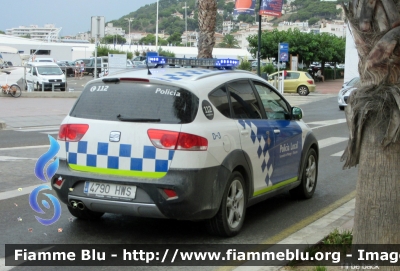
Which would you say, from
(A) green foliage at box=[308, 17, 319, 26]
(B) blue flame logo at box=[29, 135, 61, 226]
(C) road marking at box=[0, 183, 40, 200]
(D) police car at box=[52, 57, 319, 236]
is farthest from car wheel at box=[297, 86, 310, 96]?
(A) green foliage at box=[308, 17, 319, 26]

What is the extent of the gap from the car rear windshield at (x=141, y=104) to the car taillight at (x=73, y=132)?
133 mm

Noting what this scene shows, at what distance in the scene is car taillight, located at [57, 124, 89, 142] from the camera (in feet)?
19.9

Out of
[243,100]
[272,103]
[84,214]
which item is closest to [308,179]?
[272,103]

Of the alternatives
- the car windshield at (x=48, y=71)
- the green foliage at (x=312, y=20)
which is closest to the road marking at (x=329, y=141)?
the car windshield at (x=48, y=71)

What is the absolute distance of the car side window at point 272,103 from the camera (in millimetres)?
7461

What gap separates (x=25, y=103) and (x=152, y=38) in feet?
390

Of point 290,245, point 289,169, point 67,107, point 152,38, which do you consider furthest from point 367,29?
point 152,38

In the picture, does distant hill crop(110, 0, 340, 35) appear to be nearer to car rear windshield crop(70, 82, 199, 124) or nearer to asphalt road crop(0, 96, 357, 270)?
asphalt road crop(0, 96, 357, 270)

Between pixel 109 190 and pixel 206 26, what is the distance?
14850 mm

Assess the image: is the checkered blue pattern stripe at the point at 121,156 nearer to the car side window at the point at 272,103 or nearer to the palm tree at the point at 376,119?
the palm tree at the point at 376,119

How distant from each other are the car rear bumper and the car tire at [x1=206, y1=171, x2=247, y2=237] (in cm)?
21

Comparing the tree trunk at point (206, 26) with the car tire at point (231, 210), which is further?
the tree trunk at point (206, 26)

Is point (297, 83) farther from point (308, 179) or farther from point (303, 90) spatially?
point (308, 179)

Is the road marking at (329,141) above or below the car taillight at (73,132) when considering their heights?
below
